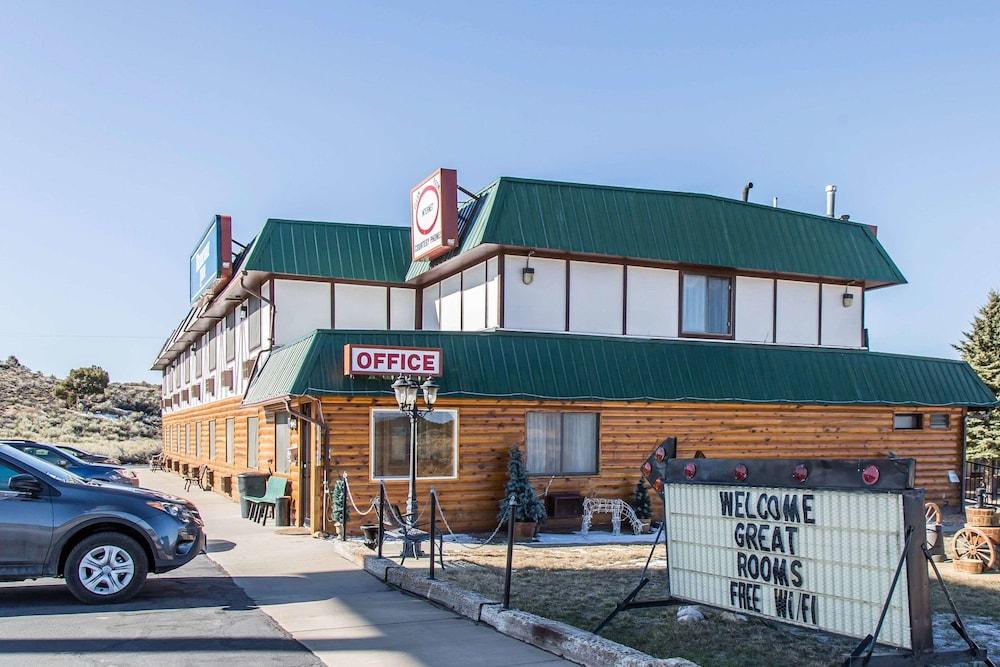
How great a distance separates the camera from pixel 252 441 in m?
23.1

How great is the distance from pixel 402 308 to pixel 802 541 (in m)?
17.4

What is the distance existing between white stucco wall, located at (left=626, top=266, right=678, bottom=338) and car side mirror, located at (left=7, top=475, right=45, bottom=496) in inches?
510

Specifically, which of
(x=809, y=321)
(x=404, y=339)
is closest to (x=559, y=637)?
(x=404, y=339)

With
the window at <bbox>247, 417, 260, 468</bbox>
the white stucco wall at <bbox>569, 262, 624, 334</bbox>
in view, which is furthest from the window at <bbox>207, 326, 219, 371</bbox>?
the white stucco wall at <bbox>569, 262, 624, 334</bbox>

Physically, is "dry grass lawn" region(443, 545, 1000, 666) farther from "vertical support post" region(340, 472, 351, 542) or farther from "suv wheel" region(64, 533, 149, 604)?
"suv wheel" region(64, 533, 149, 604)

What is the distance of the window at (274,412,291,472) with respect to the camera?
1930 centimetres

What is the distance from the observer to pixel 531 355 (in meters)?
17.9

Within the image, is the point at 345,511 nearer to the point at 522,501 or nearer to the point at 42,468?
the point at 522,501

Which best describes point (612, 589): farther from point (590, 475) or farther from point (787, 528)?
point (590, 475)

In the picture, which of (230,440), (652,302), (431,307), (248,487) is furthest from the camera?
(230,440)

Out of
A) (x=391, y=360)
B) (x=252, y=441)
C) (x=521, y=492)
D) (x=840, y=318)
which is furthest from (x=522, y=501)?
(x=840, y=318)

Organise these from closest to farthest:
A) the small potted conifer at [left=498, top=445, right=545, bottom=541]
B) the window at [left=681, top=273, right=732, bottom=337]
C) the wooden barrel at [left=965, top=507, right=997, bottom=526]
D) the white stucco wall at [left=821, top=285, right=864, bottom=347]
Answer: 1. the wooden barrel at [left=965, top=507, right=997, bottom=526]
2. the small potted conifer at [left=498, top=445, right=545, bottom=541]
3. the window at [left=681, top=273, right=732, bottom=337]
4. the white stucco wall at [left=821, top=285, right=864, bottom=347]

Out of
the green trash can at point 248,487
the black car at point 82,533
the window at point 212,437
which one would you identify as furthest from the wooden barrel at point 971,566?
the window at point 212,437

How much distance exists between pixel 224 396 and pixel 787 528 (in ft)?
73.3
